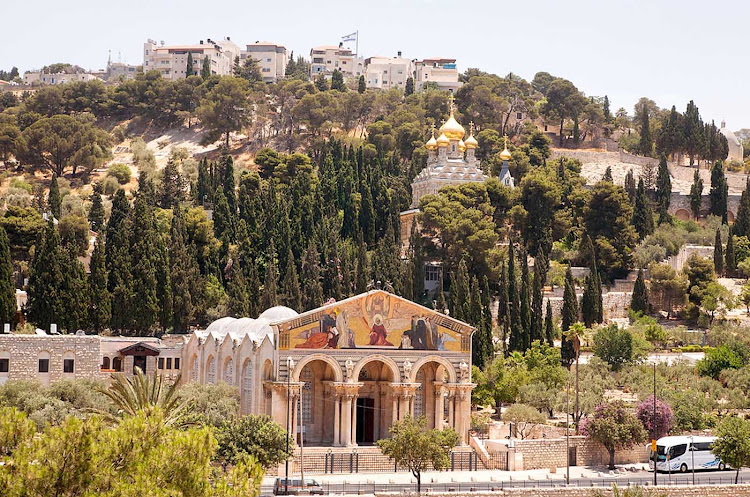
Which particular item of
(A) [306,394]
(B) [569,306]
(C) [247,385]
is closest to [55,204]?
(B) [569,306]

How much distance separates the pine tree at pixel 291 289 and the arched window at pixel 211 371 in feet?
40.4

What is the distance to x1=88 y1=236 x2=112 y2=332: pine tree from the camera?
67562 mm

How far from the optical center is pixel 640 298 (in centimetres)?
8319

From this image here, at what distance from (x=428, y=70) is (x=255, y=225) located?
274ft

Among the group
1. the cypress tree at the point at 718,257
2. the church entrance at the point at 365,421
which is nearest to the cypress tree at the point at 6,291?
the church entrance at the point at 365,421

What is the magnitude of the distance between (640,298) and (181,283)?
30.1 meters

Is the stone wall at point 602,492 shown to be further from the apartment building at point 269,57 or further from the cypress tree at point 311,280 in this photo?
the apartment building at point 269,57

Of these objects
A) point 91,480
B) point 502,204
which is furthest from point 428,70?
point 91,480

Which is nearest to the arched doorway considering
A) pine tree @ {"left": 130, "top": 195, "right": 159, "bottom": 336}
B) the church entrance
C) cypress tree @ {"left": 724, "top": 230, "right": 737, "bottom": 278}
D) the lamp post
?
the church entrance

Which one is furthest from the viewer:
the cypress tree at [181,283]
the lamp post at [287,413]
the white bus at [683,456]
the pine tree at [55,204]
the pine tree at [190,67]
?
the pine tree at [190,67]

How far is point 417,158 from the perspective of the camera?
108375 mm

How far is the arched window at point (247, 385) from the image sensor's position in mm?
55906

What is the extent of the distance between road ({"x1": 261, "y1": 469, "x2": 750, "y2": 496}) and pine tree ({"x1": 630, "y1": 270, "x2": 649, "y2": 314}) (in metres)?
33.5

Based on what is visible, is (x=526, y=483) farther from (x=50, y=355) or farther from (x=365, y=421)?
(x=50, y=355)
